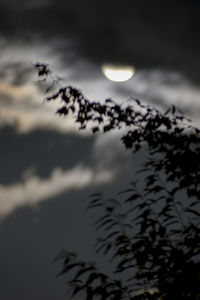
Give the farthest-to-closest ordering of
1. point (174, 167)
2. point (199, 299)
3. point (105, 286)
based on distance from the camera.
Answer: point (174, 167), point (105, 286), point (199, 299)

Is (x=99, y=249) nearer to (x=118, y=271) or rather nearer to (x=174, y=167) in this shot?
(x=118, y=271)

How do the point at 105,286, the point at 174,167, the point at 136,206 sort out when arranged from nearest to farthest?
the point at 105,286 < the point at 136,206 < the point at 174,167

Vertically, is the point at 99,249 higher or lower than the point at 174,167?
lower

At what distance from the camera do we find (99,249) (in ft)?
22.7

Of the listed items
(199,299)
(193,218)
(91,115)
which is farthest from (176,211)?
(91,115)

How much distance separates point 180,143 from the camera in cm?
798

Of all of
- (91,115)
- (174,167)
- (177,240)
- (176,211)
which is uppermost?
(91,115)

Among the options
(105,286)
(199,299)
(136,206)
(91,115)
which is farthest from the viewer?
(91,115)

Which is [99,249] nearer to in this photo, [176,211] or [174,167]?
[176,211]

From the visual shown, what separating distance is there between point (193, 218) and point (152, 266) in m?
0.93

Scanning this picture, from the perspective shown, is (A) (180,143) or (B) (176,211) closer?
(B) (176,211)

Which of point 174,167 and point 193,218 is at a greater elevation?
point 174,167

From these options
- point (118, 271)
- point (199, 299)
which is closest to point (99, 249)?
point (118, 271)

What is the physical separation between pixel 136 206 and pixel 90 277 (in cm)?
119
